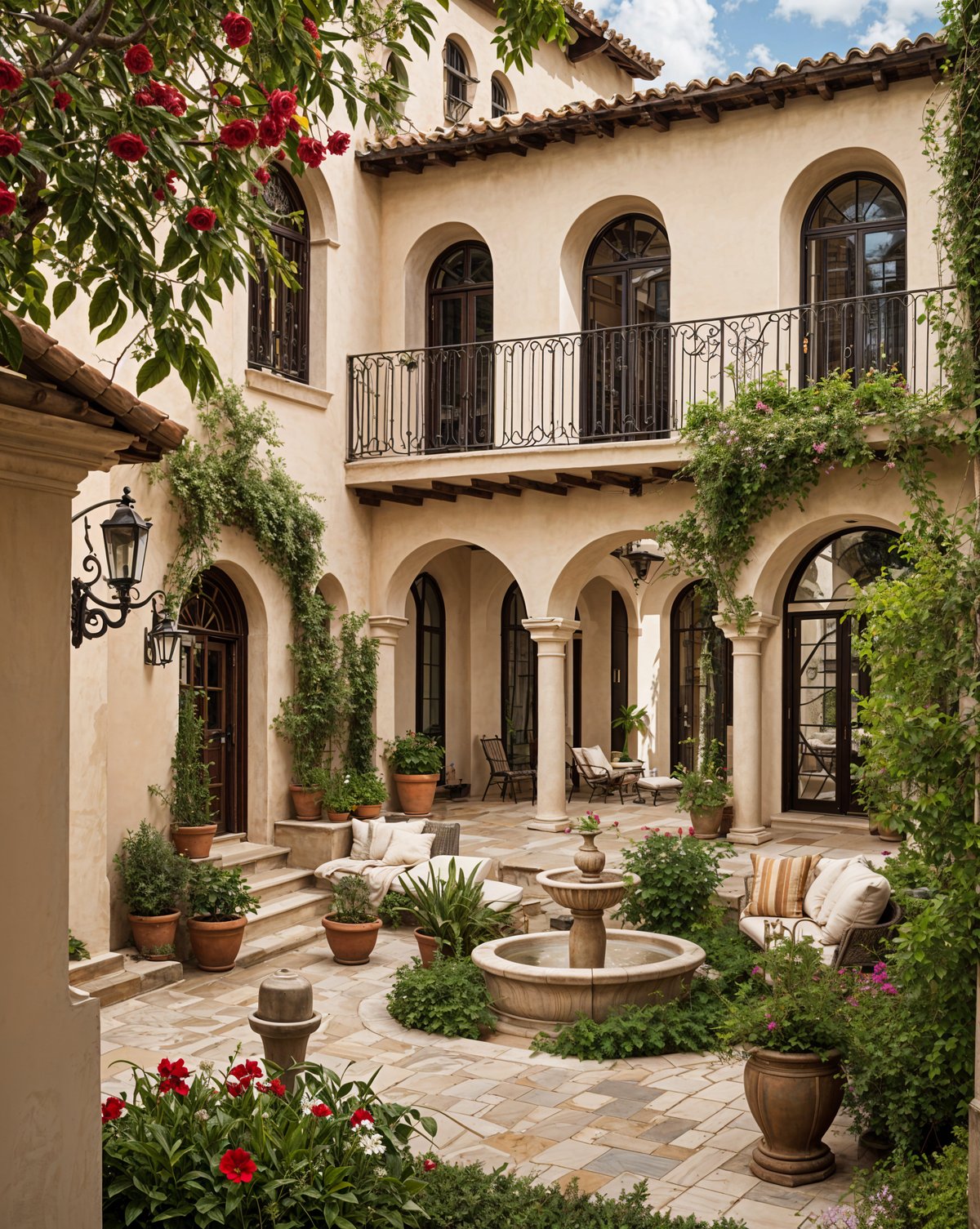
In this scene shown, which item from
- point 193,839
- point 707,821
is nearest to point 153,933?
point 193,839

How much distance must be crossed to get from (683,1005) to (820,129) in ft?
28.8

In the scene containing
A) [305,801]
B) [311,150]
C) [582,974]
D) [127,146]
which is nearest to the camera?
[127,146]

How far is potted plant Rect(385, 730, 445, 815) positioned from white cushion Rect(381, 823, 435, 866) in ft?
5.87

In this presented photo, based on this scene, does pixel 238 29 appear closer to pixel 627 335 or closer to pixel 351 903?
pixel 351 903

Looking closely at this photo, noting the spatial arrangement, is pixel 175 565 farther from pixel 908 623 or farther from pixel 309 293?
pixel 908 623

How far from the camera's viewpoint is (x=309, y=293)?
48.2ft

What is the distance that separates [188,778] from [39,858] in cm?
753

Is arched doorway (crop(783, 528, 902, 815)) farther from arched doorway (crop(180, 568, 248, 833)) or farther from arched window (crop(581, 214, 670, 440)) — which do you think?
arched doorway (crop(180, 568, 248, 833))

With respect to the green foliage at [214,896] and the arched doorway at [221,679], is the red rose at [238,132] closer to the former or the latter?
the green foliage at [214,896]

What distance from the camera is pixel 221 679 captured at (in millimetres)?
13266

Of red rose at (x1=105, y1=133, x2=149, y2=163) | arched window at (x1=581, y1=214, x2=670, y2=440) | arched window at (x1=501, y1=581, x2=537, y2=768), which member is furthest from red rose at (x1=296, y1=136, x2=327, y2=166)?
arched window at (x1=501, y1=581, x2=537, y2=768)

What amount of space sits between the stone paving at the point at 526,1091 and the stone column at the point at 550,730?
11.8ft

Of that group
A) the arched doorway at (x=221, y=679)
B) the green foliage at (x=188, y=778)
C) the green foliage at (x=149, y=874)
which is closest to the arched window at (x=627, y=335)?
the arched doorway at (x=221, y=679)

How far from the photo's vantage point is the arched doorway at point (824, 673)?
1434 cm
